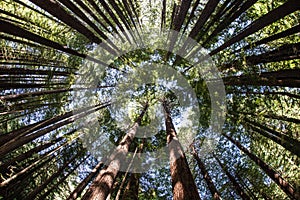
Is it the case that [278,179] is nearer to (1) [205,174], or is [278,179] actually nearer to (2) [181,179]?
(1) [205,174]

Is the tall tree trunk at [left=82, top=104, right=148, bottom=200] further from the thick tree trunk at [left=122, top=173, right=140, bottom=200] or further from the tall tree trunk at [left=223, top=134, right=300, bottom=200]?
the tall tree trunk at [left=223, top=134, right=300, bottom=200]

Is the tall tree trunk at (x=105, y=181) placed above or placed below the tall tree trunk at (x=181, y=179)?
below

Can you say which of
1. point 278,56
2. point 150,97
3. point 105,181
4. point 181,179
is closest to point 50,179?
point 105,181

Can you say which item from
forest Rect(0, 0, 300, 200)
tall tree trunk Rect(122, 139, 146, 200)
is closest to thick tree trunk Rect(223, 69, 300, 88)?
forest Rect(0, 0, 300, 200)

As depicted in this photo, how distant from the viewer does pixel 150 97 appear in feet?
31.4

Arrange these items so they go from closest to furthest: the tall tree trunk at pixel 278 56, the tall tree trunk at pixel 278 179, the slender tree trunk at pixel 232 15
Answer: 1. the tall tree trunk at pixel 278 56
2. the slender tree trunk at pixel 232 15
3. the tall tree trunk at pixel 278 179

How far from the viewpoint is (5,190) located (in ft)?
15.2

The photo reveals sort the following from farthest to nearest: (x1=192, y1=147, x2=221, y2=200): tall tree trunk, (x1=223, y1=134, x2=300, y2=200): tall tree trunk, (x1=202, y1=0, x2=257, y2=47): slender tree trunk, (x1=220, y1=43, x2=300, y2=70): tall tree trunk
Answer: (x1=192, y1=147, x2=221, y2=200): tall tree trunk, (x1=223, y1=134, x2=300, y2=200): tall tree trunk, (x1=202, y1=0, x2=257, y2=47): slender tree trunk, (x1=220, y1=43, x2=300, y2=70): tall tree trunk

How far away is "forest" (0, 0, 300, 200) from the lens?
3.63 meters

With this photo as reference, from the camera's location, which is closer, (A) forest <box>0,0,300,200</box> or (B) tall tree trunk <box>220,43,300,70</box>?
(B) tall tree trunk <box>220,43,300,70</box>

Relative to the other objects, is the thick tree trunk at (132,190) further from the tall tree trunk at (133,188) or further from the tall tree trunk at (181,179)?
the tall tree trunk at (181,179)

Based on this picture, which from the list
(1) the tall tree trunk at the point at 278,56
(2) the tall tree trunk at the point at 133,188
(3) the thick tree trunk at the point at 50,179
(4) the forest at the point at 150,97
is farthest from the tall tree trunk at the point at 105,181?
(1) the tall tree trunk at the point at 278,56

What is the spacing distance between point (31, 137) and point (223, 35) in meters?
4.68

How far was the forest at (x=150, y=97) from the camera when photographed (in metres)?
3.63
